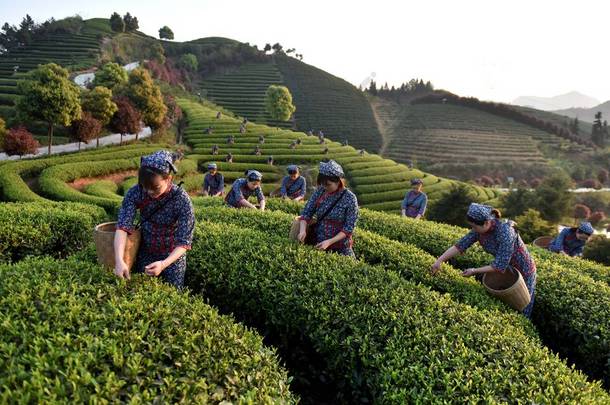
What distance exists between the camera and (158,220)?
4.41 m

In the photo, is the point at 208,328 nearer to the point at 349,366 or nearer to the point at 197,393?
the point at 197,393

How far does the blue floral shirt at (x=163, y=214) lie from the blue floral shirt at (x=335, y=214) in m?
2.21

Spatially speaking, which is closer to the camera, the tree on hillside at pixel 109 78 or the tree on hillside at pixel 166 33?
the tree on hillside at pixel 109 78

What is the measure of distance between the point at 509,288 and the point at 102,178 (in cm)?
2393

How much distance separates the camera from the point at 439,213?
22156mm

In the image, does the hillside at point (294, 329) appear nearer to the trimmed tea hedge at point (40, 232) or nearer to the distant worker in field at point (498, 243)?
the trimmed tea hedge at point (40, 232)

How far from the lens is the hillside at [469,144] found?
185 feet

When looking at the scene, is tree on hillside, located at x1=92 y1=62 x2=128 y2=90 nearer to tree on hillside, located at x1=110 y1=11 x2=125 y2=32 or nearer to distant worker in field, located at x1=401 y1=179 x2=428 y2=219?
distant worker in field, located at x1=401 y1=179 x2=428 y2=219

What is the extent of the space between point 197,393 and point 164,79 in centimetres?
6579

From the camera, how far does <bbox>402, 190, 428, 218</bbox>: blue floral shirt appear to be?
1238cm

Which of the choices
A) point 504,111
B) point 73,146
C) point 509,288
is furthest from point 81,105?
point 504,111

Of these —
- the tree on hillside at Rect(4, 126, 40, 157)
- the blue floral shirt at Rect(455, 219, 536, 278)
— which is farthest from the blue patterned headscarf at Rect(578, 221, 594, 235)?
the tree on hillside at Rect(4, 126, 40, 157)

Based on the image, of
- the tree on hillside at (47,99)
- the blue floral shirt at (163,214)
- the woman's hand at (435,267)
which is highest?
the tree on hillside at (47,99)

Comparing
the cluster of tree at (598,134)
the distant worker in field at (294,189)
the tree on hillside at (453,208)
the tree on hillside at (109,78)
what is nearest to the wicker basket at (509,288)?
the distant worker in field at (294,189)
